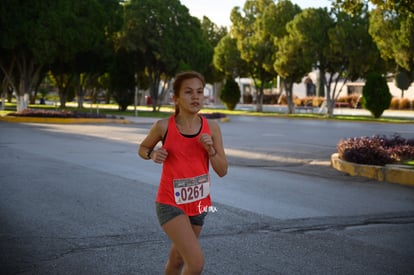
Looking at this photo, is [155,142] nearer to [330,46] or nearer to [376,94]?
[376,94]

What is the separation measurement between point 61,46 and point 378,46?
706 inches

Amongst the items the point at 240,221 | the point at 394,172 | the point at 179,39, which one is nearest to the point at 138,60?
the point at 179,39

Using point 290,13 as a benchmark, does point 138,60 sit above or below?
below

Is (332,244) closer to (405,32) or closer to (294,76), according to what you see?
(405,32)

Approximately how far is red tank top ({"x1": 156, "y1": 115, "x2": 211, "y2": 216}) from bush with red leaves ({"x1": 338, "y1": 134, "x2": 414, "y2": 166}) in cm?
866

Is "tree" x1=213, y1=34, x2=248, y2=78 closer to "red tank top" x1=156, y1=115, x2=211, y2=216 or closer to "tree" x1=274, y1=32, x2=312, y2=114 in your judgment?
"tree" x1=274, y1=32, x2=312, y2=114

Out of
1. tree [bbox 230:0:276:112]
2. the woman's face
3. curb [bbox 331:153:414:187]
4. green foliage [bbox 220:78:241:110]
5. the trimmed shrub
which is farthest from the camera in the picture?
the trimmed shrub

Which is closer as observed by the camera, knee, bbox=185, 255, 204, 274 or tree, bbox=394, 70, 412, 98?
knee, bbox=185, 255, 204, 274

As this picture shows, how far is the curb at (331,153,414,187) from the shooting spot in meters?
11.0

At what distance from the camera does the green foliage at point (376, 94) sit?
39.0 metres

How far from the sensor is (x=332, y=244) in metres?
6.35

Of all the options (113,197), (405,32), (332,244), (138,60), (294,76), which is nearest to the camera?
(332,244)

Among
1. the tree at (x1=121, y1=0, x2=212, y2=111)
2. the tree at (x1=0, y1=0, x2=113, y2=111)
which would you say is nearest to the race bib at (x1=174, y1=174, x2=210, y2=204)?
the tree at (x1=0, y1=0, x2=113, y2=111)

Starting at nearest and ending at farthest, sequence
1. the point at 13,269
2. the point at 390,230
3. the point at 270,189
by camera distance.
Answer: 1. the point at 13,269
2. the point at 390,230
3. the point at 270,189
